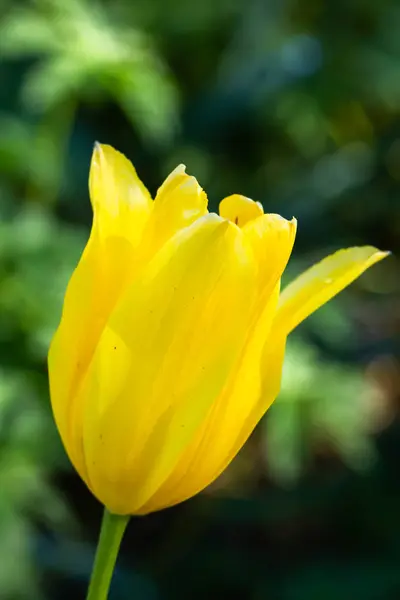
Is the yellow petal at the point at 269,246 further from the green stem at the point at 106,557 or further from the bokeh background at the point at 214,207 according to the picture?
the bokeh background at the point at 214,207

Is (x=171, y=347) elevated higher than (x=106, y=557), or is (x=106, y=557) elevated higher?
(x=171, y=347)

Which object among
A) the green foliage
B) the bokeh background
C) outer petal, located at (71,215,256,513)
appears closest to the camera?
outer petal, located at (71,215,256,513)

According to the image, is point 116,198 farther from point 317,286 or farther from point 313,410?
point 313,410

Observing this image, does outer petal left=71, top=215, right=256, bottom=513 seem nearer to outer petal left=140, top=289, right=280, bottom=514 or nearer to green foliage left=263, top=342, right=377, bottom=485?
outer petal left=140, top=289, right=280, bottom=514

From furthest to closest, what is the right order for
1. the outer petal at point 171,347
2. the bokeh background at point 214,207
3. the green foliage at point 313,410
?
the green foliage at point 313,410, the bokeh background at point 214,207, the outer petal at point 171,347

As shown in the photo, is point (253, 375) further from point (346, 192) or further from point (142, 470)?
point (346, 192)

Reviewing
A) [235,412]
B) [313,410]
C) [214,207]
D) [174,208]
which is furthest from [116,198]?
[214,207]

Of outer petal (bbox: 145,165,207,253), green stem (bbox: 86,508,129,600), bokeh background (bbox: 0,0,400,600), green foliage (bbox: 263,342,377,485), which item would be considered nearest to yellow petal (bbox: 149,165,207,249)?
outer petal (bbox: 145,165,207,253)

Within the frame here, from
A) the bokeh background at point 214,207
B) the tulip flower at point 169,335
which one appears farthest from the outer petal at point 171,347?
the bokeh background at point 214,207
